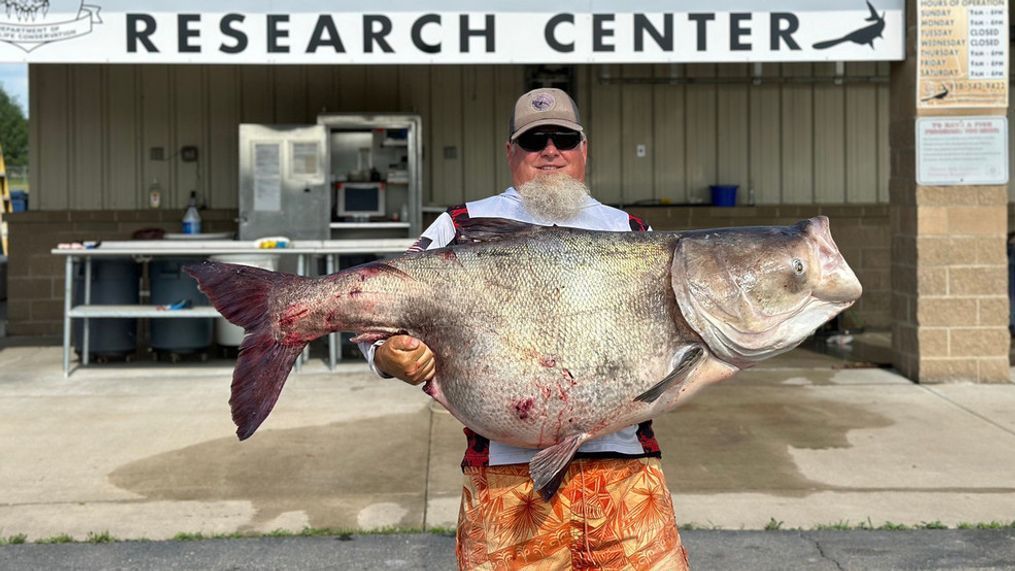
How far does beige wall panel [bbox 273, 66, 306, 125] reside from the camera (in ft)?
40.0

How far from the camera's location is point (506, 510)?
109 inches

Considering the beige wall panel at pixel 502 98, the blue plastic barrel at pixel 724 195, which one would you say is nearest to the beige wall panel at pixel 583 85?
the beige wall panel at pixel 502 98

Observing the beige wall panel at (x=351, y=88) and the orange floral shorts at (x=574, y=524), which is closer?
the orange floral shorts at (x=574, y=524)

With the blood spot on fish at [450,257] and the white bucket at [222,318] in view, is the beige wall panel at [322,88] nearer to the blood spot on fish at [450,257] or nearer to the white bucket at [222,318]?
the white bucket at [222,318]

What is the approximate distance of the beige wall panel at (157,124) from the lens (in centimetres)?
1218

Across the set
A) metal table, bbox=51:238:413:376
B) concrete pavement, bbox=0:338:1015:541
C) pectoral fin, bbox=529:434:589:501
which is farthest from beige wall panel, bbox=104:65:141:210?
pectoral fin, bbox=529:434:589:501

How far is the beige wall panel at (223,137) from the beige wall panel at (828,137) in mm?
6485

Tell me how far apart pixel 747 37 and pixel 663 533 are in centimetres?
647

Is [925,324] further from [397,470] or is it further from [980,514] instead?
[397,470]

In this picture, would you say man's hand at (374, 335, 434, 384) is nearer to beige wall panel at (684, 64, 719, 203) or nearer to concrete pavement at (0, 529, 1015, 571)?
concrete pavement at (0, 529, 1015, 571)

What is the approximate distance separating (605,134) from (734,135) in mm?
1485

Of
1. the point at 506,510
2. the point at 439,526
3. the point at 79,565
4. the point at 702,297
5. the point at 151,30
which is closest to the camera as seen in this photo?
the point at 702,297

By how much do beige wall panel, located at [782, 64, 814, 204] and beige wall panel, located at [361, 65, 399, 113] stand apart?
442 cm

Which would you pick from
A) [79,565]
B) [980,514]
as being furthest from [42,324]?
[980,514]
